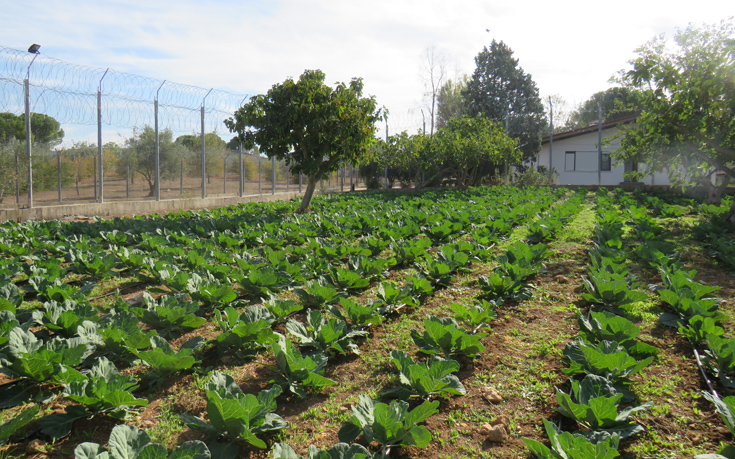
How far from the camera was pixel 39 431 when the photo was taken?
2484 millimetres

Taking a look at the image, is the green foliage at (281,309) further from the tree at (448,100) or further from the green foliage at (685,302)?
the tree at (448,100)

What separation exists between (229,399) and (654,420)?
2297 millimetres

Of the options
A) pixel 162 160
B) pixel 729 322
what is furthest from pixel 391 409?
pixel 162 160

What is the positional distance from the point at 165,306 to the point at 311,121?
9479 millimetres

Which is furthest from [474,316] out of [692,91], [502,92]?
[502,92]

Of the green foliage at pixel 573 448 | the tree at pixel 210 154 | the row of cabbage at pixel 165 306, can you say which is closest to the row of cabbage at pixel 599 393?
the green foliage at pixel 573 448

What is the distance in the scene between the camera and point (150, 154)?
17.8 m

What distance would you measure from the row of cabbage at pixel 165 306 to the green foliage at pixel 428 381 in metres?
0.51

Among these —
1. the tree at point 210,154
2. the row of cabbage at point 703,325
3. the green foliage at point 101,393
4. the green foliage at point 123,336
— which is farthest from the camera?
the tree at point 210,154

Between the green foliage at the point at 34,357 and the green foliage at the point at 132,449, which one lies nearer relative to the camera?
the green foliage at the point at 132,449

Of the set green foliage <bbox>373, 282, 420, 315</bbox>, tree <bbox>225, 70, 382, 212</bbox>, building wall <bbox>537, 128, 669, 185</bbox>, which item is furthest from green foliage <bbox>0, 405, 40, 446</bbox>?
building wall <bbox>537, 128, 669, 185</bbox>

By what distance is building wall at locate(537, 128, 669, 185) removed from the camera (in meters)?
28.8

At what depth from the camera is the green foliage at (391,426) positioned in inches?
87.0

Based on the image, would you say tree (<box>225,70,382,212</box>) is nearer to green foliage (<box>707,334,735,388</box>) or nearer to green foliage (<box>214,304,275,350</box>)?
green foliage (<box>214,304,275,350</box>)
